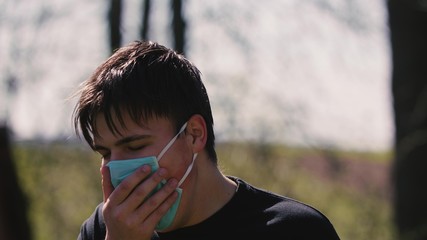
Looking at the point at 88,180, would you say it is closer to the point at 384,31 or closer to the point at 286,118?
the point at 286,118

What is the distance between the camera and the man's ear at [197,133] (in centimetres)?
307

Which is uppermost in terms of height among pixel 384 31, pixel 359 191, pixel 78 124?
pixel 78 124

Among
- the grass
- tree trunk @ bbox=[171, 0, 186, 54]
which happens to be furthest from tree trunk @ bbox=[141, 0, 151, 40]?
Answer: the grass

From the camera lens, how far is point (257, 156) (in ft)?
31.9

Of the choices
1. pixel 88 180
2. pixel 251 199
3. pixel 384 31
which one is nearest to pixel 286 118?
pixel 384 31

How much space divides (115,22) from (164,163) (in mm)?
3893

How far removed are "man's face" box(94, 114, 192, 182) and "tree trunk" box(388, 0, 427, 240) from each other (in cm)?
663

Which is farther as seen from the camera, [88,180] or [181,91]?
[88,180]

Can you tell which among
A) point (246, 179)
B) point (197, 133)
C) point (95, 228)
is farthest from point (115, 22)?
point (197, 133)

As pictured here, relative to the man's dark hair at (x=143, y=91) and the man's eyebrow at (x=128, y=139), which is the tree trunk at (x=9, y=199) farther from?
the man's eyebrow at (x=128, y=139)

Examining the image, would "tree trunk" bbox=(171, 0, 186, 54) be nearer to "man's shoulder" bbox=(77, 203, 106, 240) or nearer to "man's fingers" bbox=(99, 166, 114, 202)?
"man's shoulder" bbox=(77, 203, 106, 240)

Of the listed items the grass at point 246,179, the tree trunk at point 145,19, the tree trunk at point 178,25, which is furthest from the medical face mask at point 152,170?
the grass at point 246,179

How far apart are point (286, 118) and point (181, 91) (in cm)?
636

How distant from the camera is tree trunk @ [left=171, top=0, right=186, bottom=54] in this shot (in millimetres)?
6405
